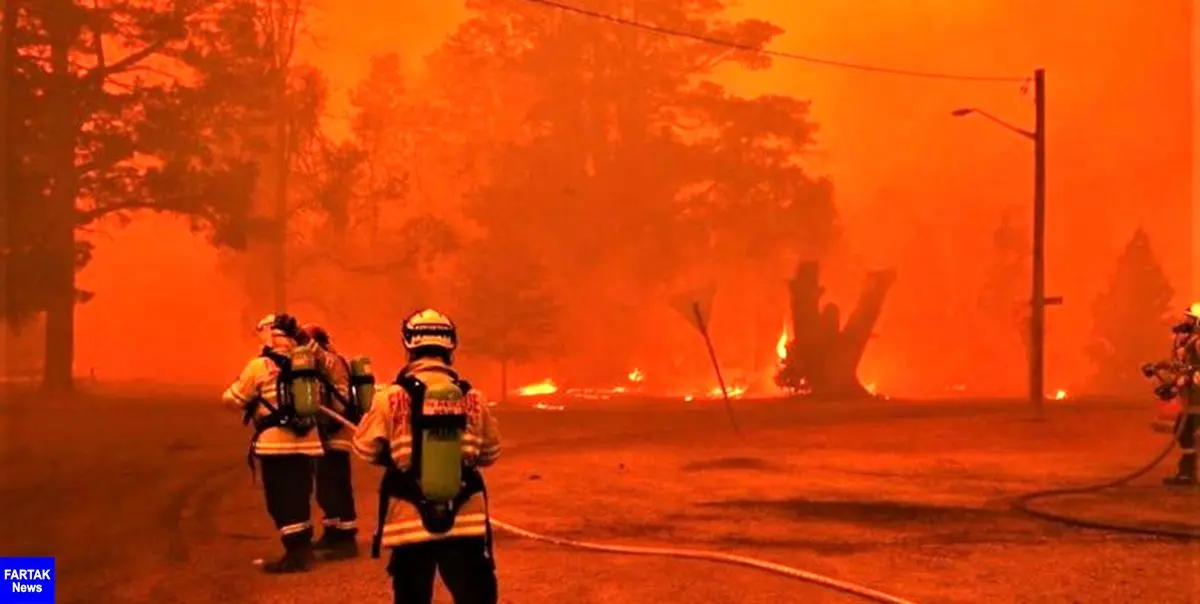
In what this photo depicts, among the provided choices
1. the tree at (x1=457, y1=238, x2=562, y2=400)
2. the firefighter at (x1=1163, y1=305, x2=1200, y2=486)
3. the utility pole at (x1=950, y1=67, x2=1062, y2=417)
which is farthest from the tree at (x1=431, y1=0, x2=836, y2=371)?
the firefighter at (x1=1163, y1=305, x2=1200, y2=486)

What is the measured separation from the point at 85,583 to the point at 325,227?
37217 millimetres

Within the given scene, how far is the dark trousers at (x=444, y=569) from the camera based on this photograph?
473 cm

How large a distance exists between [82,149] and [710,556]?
22660 mm

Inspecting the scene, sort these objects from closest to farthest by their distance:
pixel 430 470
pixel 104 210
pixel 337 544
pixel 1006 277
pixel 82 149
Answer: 1. pixel 430 470
2. pixel 337 544
3. pixel 82 149
4. pixel 104 210
5. pixel 1006 277

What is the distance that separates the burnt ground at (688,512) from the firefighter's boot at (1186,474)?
0.30 m

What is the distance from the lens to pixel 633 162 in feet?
149

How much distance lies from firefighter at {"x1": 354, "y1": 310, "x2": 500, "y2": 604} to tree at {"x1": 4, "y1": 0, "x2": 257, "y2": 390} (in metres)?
22.1

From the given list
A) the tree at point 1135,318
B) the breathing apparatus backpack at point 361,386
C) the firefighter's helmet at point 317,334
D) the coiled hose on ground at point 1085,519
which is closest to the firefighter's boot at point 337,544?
the breathing apparatus backpack at point 361,386

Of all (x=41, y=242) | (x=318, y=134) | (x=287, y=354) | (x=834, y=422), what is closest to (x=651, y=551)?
(x=287, y=354)

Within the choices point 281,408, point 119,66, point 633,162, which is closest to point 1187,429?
point 281,408

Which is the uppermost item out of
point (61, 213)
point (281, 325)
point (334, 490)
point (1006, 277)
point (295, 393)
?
point (1006, 277)

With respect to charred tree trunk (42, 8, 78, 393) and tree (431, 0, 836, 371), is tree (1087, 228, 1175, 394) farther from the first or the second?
charred tree trunk (42, 8, 78, 393)

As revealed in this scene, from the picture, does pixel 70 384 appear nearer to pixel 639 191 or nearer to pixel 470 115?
pixel 639 191

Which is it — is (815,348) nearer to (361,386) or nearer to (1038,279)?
(1038,279)
